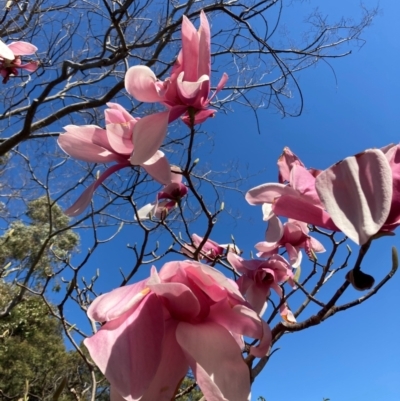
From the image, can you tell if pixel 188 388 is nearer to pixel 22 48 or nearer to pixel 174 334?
pixel 174 334

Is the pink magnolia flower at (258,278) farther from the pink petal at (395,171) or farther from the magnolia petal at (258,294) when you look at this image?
the pink petal at (395,171)

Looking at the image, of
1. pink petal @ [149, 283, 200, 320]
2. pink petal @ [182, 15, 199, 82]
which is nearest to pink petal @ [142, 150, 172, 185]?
pink petal @ [182, 15, 199, 82]

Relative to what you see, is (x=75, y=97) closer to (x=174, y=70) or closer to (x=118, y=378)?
(x=174, y=70)

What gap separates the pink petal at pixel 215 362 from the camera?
28 centimetres

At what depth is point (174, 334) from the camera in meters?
0.31

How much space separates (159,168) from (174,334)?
0.23m

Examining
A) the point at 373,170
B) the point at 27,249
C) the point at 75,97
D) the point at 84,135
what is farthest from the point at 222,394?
the point at 27,249

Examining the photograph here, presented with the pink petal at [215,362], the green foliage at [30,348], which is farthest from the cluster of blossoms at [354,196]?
the green foliage at [30,348]

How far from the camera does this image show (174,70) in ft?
1.65

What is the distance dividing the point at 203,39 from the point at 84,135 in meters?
0.18

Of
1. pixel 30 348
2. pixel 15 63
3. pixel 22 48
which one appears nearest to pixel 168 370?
pixel 22 48

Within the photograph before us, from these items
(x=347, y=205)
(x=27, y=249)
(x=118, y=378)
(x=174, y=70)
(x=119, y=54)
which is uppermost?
(x=27, y=249)

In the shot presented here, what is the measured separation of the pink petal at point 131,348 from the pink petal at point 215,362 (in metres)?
0.02

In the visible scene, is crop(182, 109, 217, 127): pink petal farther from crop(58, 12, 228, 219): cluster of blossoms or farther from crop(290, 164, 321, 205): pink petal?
crop(290, 164, 321, 205): pink petal
